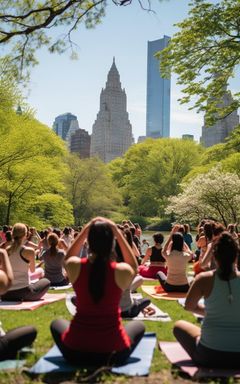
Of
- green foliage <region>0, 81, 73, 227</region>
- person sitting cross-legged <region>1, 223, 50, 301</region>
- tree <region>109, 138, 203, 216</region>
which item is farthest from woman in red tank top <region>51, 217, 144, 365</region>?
tree <region>109, 138, 203, 216</region>

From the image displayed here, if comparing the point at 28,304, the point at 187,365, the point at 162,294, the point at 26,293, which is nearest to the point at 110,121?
the point at 162,294

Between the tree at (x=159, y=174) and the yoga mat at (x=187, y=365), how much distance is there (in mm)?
46310

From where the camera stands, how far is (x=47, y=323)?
6301 mm

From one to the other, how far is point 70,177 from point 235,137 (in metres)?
33.4

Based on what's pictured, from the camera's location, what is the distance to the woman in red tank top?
12.7 feet

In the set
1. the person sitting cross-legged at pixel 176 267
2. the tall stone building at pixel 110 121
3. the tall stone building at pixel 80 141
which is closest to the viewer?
the person sitting cross-legged at pixel 176 267

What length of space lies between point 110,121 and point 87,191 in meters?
137

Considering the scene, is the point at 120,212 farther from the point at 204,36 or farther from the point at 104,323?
the point at 104,323

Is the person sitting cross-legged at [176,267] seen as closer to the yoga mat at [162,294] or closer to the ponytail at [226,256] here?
the yoga mat at [162,294]

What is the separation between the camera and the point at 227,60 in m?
16.3

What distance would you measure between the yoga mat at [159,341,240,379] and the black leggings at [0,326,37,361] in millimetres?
1456

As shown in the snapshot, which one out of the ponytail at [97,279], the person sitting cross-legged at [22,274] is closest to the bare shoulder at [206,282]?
the ponytail at [97,279]

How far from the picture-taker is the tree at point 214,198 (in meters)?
32.5

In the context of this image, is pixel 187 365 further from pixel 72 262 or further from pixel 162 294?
pixel 162 294
